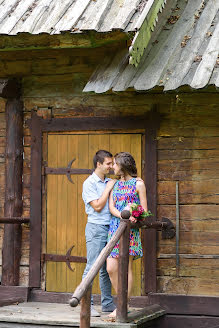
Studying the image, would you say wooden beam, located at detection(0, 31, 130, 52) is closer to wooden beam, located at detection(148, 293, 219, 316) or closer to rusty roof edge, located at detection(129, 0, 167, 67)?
rusty roof edge, located at detection(129, 0, 167, 67)

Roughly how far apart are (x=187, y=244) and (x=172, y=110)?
1.59 metres

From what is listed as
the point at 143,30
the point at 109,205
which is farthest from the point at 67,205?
the point at 143,30

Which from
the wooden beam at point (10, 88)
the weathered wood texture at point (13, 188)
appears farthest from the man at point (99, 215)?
the wooden beam at point (10, 88)

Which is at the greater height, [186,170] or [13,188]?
[186,170]

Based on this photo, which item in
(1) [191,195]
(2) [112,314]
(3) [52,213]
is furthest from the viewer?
(3) [52,213]

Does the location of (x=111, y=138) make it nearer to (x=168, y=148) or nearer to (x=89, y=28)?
(x=168, y=148)

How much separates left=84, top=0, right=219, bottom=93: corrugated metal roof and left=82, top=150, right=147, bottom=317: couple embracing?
813 millimetres

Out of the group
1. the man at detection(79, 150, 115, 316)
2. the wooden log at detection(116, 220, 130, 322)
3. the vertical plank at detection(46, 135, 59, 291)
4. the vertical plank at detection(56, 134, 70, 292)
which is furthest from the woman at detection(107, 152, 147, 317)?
the vertical plank at detection(46, 135, 59, 291)

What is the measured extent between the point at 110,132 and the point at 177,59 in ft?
4.60

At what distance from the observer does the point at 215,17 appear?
28.5ft

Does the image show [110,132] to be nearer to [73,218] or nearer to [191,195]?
[73,218]

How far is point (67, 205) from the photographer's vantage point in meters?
9.25

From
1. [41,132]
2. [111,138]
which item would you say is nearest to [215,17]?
[111,138]

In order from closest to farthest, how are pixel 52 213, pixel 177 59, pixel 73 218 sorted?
pixel 177 59 < pixel 73 218 < pixel 52 213
